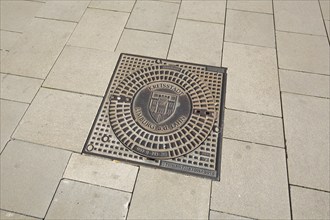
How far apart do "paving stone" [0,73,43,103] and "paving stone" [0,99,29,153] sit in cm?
7

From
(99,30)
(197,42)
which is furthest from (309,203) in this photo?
(99,30)

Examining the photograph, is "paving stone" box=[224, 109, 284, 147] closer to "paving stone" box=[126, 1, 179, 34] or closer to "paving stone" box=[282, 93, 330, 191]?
"paving stone" box=[282, 93, 330, 191]

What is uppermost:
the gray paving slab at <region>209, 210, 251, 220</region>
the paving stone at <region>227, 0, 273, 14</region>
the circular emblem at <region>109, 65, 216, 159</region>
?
the paving stone at <region>227, 0, 273, 14</region>

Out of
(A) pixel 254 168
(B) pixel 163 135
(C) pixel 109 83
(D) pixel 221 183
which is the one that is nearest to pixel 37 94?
(C) pixel 109 83

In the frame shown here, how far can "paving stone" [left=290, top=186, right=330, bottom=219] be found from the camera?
198cm

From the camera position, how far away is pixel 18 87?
8.73ft

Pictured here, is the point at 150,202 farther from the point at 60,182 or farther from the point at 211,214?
the point at 60,182

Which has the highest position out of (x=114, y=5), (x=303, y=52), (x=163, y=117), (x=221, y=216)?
Answer: (x=114, y=5)

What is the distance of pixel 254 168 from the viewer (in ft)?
7.17

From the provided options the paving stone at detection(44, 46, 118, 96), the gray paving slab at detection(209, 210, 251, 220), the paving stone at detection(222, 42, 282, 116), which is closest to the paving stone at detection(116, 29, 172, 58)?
the paving stone at detection(44, 46, 118, 96)

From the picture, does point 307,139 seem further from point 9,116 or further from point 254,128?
point 9,116

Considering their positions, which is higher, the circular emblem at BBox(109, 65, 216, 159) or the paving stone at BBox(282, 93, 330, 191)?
the circular emblem at BBox(109, 65, 216, 159)

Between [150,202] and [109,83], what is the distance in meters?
1.29

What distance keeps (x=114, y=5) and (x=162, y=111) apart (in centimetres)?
188
